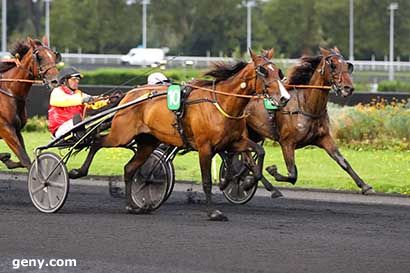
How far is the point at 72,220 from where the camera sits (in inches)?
422

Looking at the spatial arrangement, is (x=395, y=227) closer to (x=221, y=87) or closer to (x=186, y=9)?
(x=221, y=87)

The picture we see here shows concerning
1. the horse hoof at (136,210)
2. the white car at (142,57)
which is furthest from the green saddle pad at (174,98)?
the white car at (142,57)

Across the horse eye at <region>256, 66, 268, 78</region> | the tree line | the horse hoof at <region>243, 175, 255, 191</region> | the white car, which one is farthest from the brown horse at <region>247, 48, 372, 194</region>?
the tree line

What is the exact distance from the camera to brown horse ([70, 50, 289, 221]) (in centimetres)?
1067

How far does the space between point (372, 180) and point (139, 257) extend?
21.9 ft

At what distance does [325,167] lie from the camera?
16391 mm

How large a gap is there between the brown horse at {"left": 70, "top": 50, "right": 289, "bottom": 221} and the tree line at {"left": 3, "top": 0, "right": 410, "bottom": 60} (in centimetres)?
3927

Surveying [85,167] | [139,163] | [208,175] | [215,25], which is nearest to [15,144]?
[85,167]

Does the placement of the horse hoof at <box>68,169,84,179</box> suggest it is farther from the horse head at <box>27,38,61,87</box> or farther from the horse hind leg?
the horse head at <box>27,38,61,87</box>

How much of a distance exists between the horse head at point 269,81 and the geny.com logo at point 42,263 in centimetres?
283

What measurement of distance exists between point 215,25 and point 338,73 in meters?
46.9

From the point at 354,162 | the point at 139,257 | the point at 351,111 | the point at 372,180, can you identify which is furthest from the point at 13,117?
the point at 351,111

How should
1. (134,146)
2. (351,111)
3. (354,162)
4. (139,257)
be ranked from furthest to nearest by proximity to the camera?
(351,111) < (354,162) < (134,146) < (139,257)

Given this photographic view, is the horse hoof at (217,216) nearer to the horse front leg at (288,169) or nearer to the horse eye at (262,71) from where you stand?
the horse eye at (262,71)
